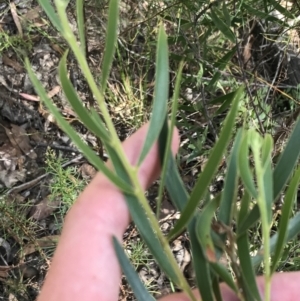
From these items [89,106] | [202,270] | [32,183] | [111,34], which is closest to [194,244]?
[202,270]

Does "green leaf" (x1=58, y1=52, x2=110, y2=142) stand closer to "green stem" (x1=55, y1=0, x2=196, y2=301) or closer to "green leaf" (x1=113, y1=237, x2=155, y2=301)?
"green stem" (x1=55, y1=0, x2=196, y2=301)

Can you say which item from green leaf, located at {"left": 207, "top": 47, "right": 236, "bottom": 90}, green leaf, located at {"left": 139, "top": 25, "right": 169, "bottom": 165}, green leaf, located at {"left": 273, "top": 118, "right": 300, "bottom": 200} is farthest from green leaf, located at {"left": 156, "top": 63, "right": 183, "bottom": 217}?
green leaf, located at {"left": 207, "top": 47, "right": 236, "bottom": 90}

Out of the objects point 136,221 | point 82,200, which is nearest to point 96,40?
point 82,200

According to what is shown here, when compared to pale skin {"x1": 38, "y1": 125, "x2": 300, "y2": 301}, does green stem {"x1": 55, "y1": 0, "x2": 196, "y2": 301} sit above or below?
above

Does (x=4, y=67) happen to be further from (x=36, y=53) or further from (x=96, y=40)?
(x=96, y=40)

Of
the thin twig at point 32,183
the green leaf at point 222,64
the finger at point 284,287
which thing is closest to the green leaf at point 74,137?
the finger at point 284,287

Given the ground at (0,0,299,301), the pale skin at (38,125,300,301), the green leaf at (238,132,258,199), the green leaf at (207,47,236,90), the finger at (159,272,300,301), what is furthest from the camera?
the ground at (0,0,299,301)

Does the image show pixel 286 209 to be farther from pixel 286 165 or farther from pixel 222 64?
pixel 222 64
